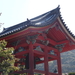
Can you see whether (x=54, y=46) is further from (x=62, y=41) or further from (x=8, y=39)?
(x=8, y=39)

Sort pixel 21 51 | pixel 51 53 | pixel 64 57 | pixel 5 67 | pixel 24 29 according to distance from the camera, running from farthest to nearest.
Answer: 1. pixel 64 57
2. pixel 51 53
3. pixel 21 51
4. pixel 24 29
5. pixel 5 67

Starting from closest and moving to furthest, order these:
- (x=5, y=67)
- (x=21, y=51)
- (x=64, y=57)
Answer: (x=5, y=67) < (x=21, y=51) < (x=64, y=57)

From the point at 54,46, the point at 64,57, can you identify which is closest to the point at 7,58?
the point at 54,46

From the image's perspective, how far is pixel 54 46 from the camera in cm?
1245

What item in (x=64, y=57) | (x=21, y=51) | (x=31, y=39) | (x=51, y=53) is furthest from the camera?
(x=64, y=57)

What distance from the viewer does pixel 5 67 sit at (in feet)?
25.7

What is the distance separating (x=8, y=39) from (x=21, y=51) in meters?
1.15

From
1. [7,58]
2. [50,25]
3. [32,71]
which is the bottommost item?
[32,71]

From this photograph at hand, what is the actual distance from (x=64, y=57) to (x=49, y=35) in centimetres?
5689

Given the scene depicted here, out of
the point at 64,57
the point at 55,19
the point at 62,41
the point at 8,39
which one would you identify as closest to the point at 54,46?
the point at 62,41

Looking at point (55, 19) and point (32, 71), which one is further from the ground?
point (55, 19)

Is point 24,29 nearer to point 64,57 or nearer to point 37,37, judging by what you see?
point 37,37

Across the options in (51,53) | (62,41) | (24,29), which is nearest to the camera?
(24,29)

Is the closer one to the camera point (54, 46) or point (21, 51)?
point (21, 51)
